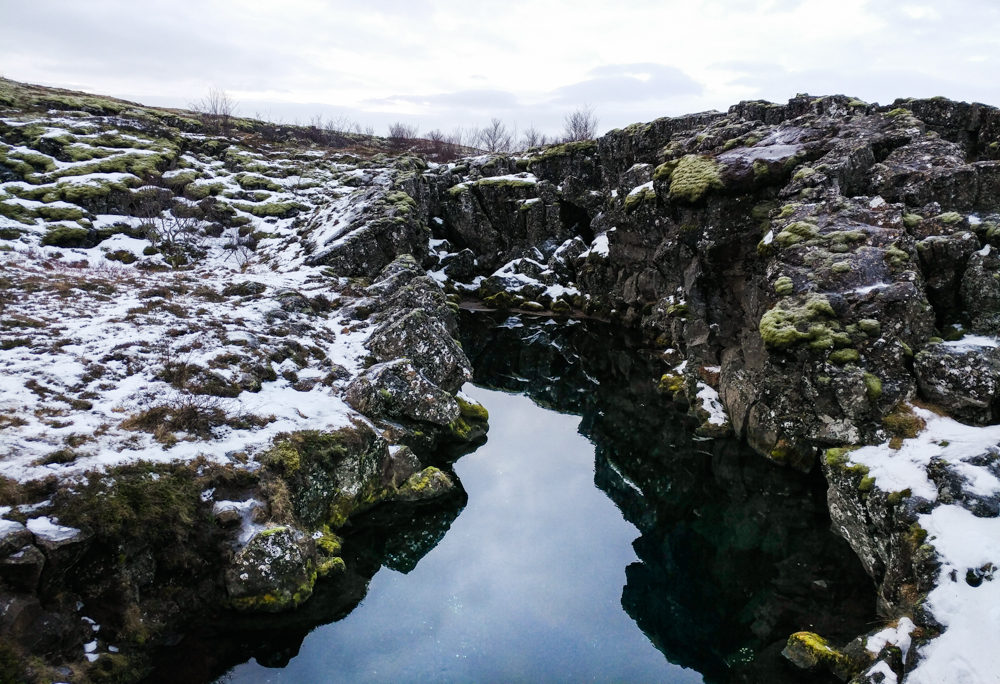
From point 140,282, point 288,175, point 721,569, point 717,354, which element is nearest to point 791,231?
point 717,354

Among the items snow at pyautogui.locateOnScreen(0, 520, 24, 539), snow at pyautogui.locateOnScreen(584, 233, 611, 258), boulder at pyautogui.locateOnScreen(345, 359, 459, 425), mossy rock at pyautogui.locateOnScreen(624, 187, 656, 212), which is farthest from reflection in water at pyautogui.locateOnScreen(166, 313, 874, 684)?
snow at pyautogui.locateOnScreen(584, 233, 611, 258)

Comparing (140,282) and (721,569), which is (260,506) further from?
(140,282)

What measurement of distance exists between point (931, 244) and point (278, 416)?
2618cm

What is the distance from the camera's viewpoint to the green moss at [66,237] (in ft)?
118

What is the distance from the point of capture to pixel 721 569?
16.7 meters

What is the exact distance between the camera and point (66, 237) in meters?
36.7

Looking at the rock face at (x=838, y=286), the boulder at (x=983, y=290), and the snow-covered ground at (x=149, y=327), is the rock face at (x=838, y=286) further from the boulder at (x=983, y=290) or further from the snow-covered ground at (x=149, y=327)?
the snow-covered ground at (x=149, y=327)

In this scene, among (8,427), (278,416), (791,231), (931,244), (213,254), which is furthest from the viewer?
(213,254)

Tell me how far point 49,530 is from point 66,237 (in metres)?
35.1

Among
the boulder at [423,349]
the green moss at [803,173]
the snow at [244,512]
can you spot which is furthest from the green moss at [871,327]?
the snow at [244,512]

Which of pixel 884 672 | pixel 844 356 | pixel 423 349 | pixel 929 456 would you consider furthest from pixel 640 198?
pixel 884 672

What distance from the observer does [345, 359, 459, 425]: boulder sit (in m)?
21.5

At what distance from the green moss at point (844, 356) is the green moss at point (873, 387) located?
0.76m

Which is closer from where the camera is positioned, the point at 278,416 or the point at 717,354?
the point at 278,416
